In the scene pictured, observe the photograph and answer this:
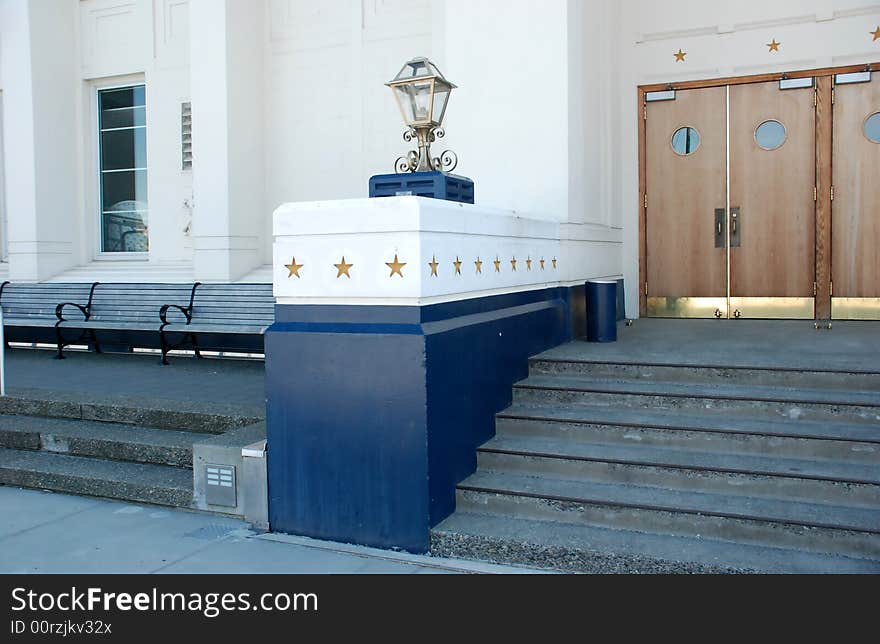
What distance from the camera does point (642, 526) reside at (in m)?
4.27

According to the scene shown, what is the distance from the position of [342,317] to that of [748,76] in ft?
19.0

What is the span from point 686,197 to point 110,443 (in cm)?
603

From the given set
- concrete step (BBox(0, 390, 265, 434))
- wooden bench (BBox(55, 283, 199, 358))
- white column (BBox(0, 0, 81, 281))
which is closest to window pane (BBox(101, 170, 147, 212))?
white column (BBox(0, 0, 81, 281))

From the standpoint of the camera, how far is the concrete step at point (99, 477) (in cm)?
527

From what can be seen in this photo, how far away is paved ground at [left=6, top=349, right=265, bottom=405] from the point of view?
269 inches

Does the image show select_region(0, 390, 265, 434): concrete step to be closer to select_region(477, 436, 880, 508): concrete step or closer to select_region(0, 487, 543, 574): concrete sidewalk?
select_region(0, 487, 543, 574): concrete sidewalk

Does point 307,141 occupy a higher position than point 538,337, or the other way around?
point 307,141

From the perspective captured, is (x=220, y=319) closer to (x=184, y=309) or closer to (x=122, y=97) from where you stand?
(x=184, y=309)

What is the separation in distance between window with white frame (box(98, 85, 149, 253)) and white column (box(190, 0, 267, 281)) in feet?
5.07

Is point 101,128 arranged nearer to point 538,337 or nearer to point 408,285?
point 538,337

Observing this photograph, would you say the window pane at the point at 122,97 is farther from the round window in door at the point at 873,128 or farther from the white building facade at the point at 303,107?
the round window in door at the point at 873,128

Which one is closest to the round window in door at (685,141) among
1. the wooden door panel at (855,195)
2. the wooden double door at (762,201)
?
the wooden double door at (762,201)

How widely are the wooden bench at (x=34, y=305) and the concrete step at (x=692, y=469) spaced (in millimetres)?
6964
